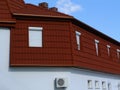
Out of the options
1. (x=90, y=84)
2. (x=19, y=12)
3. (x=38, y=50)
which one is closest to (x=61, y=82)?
(x=38, y=50)

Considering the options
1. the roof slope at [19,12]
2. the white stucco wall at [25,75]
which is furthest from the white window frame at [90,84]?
the roof slope at [19,12]

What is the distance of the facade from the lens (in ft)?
71.3

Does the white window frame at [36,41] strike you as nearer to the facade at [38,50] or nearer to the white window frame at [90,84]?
the facade at [38,50]

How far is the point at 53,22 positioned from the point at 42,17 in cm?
92

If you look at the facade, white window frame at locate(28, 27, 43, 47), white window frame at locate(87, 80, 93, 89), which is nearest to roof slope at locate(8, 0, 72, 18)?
the facade

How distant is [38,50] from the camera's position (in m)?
22.4

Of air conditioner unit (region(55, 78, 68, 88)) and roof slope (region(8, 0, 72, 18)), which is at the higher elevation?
roof slope (region(8, 0, 72, 18))

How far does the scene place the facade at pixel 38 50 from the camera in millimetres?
21719

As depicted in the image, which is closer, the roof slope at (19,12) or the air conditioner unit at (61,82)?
the air conditioner unit at (61,82)

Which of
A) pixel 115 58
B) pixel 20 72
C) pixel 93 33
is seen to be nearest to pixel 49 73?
pixel 20 72

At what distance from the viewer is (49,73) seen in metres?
22.3

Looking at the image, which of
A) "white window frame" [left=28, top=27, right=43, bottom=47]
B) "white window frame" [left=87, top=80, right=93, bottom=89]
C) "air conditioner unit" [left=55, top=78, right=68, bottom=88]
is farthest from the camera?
"white window frame" [left=87, top=80, right=93, bottom=89]

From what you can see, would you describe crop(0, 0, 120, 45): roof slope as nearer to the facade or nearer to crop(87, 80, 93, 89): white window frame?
the facade

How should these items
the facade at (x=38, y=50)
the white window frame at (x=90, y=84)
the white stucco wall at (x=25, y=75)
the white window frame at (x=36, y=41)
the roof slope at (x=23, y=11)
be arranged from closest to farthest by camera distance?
the white stucco wall at (x=25, y=75)
the facade at (x=38, y=50)
the white window frame at (x=36, y=41)
the roof slope at (x=23, y=11)
the white window frame at (x=90, y=84)
